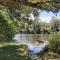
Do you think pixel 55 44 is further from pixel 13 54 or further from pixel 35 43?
pixel 35 43

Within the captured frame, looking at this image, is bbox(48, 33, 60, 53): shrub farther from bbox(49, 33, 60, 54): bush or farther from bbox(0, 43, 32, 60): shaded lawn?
bbox(0, 43, 32, 60): shaded lawn

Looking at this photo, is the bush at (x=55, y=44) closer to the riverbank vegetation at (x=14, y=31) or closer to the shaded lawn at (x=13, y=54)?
the riverbank vegetation at (x=14, y=31)

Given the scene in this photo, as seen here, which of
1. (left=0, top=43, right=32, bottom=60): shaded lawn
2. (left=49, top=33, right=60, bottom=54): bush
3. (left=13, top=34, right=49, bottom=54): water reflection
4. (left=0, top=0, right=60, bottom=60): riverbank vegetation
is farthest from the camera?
(left=13, top=34, right=49, bottom=54): water reflection

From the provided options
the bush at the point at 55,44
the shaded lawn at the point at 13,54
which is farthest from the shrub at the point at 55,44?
the shaded lawn at the point at 13,54

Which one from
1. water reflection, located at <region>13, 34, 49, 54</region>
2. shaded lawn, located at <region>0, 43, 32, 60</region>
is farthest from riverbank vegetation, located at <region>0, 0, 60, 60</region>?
water reflection, located at <region>13, 34, 49, 54</region>

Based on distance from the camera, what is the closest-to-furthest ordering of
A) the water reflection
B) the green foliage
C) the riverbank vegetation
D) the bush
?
the riverbank vegetation < the bush < the water reflection < the green foliage

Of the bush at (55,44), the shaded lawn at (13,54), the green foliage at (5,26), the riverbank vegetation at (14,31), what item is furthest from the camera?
the green foliage at (5,26)

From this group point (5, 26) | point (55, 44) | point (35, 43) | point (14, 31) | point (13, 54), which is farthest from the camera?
point (14, 31)

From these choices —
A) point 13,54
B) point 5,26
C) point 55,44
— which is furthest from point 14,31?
point 55,44

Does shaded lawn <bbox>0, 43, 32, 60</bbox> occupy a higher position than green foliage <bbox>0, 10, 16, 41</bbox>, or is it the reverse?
green foliage <bbox>0, 10, 16, 41</bbox>

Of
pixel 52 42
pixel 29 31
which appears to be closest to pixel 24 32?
pixel 29 31

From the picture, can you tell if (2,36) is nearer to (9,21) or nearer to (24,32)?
(9,21)

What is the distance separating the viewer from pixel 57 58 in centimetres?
1007

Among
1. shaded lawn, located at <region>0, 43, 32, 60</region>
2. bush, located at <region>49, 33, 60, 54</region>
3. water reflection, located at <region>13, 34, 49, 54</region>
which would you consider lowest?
water reflection, located at <region>13, 34, 49, 54</region>
